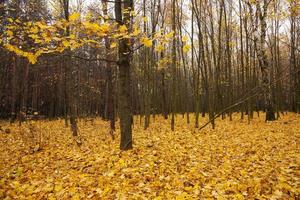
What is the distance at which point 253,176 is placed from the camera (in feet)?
18.3

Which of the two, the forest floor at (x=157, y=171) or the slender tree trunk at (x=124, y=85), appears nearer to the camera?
the forest floor at (x=157, y=171)

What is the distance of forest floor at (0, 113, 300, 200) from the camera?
4.90m

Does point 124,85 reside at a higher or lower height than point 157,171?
higher

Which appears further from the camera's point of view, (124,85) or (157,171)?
(124,85)

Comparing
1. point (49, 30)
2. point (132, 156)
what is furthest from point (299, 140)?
point (49, 30)

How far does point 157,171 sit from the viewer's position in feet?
19.5

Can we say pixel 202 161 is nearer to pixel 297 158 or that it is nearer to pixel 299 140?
pixel 297 158

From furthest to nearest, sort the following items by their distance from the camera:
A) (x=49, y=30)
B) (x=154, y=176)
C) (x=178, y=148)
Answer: (x=178, y=148)
(x=154, y=176)
(x=49, y=30)

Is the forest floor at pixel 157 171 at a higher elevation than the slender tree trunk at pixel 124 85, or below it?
below

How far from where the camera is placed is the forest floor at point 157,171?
490cm

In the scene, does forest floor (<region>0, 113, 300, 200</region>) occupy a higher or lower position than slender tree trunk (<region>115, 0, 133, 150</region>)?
lower

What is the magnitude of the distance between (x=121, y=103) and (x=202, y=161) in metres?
2.89

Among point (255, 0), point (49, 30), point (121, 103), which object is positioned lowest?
point (121, 103)

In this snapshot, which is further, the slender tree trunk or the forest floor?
the slender tree trunk
